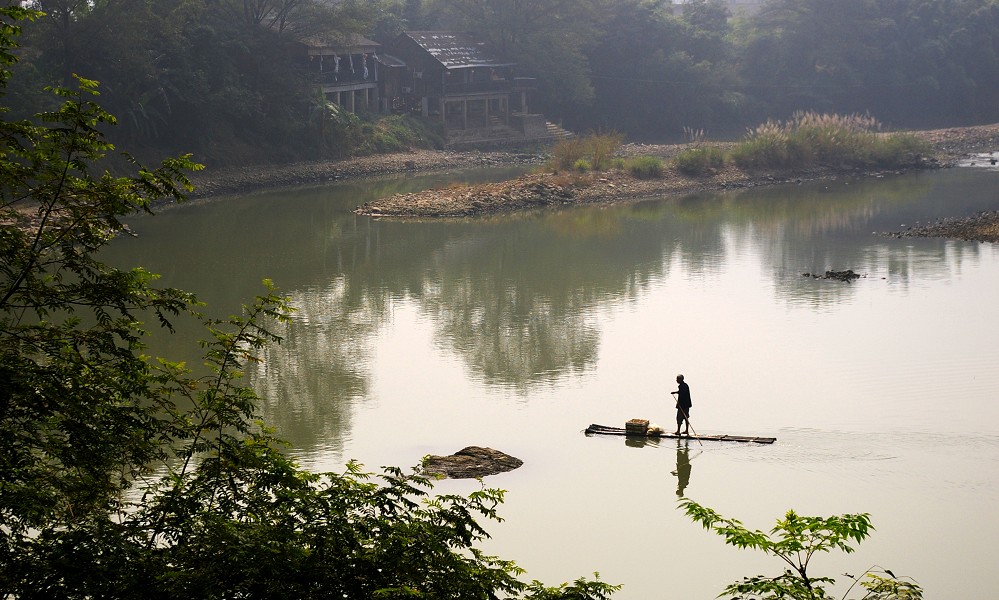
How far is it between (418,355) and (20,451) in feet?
41.1

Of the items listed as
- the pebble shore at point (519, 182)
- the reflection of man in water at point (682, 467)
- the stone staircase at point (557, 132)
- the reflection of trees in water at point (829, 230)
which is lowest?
the reflection of man in water at point (682, 467)

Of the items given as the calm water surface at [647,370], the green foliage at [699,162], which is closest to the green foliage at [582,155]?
the green foliage at [699,162]

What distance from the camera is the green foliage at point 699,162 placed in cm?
4684

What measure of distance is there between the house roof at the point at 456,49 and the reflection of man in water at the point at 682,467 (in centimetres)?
4506

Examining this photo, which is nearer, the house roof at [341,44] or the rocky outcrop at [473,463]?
the rocky outcrop at [473,463]

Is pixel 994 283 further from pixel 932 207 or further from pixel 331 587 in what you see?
pixel 331 587

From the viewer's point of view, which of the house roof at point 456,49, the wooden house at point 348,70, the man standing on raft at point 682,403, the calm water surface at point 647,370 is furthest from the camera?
the house roof at point 456,49

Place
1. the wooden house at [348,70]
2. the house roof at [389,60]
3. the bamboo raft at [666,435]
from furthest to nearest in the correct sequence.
A: the house roof at [389,60] < the wooden house at [348,70] < the bamboo raft at [666,435]

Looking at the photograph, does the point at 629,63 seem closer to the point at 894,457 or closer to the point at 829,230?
the point at 829,230

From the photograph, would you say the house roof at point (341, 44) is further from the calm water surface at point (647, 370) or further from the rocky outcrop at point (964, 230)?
the rocky outcrop at point (964, 230)

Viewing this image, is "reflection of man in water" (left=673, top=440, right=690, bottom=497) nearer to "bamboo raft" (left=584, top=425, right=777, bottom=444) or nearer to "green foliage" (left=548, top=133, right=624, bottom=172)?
"bamboo raft" (left=584, top=425, right=777, bottom=444)

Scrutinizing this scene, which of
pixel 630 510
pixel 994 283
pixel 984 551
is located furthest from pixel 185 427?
pixel 994 283

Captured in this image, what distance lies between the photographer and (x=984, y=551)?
12.4 meters

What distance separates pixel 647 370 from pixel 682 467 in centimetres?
437
